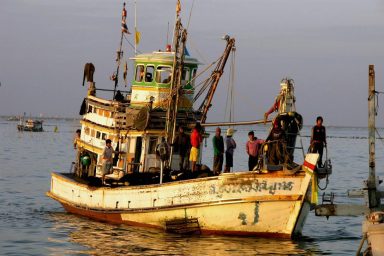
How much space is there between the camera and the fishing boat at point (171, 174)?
943 inches

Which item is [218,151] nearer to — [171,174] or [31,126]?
[171,174]

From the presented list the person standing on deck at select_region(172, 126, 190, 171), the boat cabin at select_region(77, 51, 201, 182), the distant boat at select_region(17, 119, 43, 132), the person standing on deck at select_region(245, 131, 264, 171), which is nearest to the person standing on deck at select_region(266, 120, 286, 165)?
the person standing on deck at select_region(245, 131, 264, 171)

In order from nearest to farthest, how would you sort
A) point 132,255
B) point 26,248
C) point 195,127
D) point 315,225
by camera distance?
point 132,255, point 26,248, point 195,127, point 315,225

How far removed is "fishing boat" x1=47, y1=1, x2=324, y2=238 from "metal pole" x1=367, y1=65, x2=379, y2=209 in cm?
173

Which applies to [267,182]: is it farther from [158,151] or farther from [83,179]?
[83,179]

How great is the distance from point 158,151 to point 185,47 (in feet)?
13.8

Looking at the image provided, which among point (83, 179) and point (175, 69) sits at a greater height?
point (175, 69)

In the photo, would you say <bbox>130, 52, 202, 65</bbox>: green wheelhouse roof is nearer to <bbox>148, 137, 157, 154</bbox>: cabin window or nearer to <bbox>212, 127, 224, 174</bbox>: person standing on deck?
<bbox>148, 137, 157, 154</bbox>: cabin window

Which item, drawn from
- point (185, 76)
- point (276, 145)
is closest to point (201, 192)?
point (276, 145)

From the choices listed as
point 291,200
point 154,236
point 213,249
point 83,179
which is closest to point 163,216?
point 154,236

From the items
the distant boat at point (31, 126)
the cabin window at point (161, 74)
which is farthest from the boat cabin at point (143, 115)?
the distant boat at point (31, 126)

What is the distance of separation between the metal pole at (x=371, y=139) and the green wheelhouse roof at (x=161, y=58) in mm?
7501

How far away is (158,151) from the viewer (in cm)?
2698

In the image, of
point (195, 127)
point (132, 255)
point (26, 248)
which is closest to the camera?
point (132, 255)
